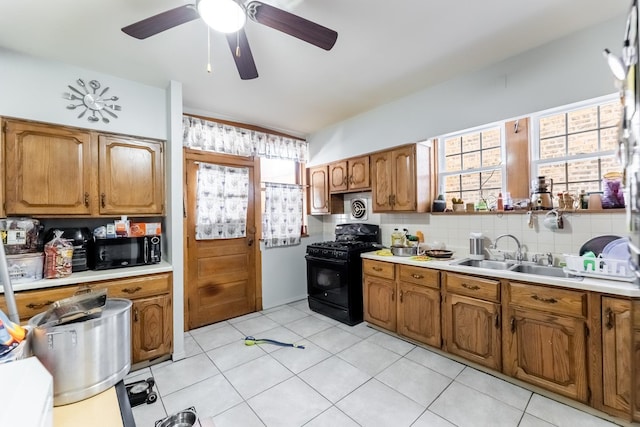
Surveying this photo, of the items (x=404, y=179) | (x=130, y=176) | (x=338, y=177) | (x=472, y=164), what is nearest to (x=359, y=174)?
(x=338, y=177)

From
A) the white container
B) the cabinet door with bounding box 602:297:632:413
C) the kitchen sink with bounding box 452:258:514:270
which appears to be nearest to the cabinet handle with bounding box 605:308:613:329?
the cabinet door with bounding box 602:297:632:413

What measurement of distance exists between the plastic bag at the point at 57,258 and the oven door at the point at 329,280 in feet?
7.97

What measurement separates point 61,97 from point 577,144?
171 inches

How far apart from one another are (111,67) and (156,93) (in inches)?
15.6

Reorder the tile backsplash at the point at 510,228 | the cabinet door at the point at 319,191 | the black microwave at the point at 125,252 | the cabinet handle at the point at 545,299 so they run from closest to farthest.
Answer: the cabinet handle at the point at 545,299
the tile backsplash at the point at 510,228
the black microwave at the point at 125,252
the cabinet door at the point at 319,191

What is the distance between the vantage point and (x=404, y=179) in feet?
9.99

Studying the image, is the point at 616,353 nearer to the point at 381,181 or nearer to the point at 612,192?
the point at 612,192

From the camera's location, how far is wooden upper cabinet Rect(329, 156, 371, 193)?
3496mm

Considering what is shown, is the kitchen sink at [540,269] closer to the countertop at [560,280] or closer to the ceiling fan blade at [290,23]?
the countertop at [560,280]

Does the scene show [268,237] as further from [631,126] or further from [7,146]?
[631,126]

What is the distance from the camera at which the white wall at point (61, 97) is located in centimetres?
208

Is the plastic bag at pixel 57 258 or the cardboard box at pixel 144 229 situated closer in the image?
the plastic bag at pixel 57 258

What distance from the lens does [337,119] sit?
378cm

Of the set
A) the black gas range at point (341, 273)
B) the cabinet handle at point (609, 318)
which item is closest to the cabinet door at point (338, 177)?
the black gas range at point (341, 273)
